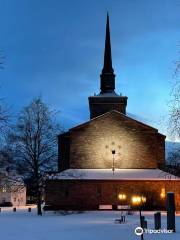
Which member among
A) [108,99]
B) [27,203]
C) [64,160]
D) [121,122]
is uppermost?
[108,99]

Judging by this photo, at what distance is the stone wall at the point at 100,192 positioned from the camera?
53531 millimetres

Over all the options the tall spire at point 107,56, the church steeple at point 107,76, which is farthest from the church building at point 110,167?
the tall spire at point 107,56

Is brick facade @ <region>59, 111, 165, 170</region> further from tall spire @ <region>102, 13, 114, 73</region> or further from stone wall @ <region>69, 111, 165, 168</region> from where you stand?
tall spire @ <region>102, 13, 114, 73</region>

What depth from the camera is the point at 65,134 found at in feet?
201

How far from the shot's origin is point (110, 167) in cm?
5888

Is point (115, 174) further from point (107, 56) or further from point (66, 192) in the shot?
point (107, 56)

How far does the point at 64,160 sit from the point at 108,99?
1359cm

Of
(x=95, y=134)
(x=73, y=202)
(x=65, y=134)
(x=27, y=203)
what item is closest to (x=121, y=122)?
(x=95, y=134)

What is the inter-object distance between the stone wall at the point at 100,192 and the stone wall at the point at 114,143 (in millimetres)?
4801

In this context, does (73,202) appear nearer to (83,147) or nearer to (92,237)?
(83,147)

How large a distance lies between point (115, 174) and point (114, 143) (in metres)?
4.90

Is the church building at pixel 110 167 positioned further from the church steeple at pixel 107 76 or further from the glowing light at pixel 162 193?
the church steeple at pixel 107 76

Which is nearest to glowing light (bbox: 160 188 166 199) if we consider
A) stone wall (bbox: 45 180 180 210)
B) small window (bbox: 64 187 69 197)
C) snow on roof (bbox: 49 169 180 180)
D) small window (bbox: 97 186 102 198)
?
stone wall (bbox: 45 180 180 210)

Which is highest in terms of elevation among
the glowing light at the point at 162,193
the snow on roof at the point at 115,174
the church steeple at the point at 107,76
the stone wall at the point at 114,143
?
the church steeple at the point at 107,76
